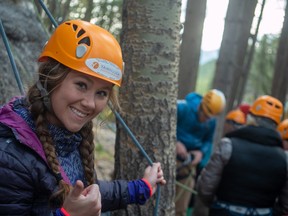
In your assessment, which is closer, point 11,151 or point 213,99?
point 11,151

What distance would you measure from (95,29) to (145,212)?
4.60ft

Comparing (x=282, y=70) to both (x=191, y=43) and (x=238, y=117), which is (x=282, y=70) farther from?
(x=191, y=43)

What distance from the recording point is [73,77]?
5.40 ft

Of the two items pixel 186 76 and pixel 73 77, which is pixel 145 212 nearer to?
pixel 73 77

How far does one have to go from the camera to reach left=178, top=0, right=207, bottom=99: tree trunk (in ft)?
19.7

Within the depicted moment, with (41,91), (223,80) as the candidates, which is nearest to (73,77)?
(41,91)

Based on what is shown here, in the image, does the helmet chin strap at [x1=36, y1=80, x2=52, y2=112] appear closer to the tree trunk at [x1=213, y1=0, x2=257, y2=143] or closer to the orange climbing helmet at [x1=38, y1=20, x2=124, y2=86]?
the orange climbing helmet at [x1=38, y1=20, x2=124, y2=86]

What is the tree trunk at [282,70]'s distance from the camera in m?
8.45

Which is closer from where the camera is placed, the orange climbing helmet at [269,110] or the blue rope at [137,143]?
the blue rope at [137,143]

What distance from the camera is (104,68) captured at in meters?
1.68

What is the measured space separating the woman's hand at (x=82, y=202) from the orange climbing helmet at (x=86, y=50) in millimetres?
529

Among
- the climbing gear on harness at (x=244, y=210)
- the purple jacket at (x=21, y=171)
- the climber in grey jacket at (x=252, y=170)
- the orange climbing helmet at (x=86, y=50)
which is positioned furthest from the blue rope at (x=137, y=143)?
the climbing gear on harness at (x=244, y=210)

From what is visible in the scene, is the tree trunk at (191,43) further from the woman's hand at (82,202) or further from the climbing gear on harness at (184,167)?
the woman's hand at (82,202)

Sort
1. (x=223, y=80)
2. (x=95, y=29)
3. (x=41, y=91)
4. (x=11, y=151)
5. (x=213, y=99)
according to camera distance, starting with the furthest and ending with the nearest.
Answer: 1. (x=223, y=80)
2. (x=213, y=99)
3. (x=95, y=29)
4. (x=41, y=91)
5. (x=11, y=151)
